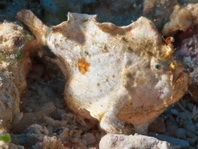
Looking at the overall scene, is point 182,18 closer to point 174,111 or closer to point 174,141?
point 174,111

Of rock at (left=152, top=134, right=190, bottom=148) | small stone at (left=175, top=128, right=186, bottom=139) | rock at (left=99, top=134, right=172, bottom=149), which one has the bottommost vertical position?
rock at (left=99, top=134, right=172, bottom=149)

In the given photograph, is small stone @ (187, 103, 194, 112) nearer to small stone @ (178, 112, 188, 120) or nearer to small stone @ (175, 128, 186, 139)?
small stone @ (178, 112, 188, 120)

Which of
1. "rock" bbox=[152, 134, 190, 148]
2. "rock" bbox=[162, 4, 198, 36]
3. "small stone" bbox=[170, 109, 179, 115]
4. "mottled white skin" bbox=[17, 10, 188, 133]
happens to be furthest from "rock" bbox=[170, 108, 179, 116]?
"rock" bbox=[162, 4, 198, 36]

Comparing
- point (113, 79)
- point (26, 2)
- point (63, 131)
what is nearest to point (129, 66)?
point (113, 79)

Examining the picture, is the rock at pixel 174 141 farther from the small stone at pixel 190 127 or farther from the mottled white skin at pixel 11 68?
the mottled white skin at pixel 11 68

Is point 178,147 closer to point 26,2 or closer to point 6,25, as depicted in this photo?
point 6,25
